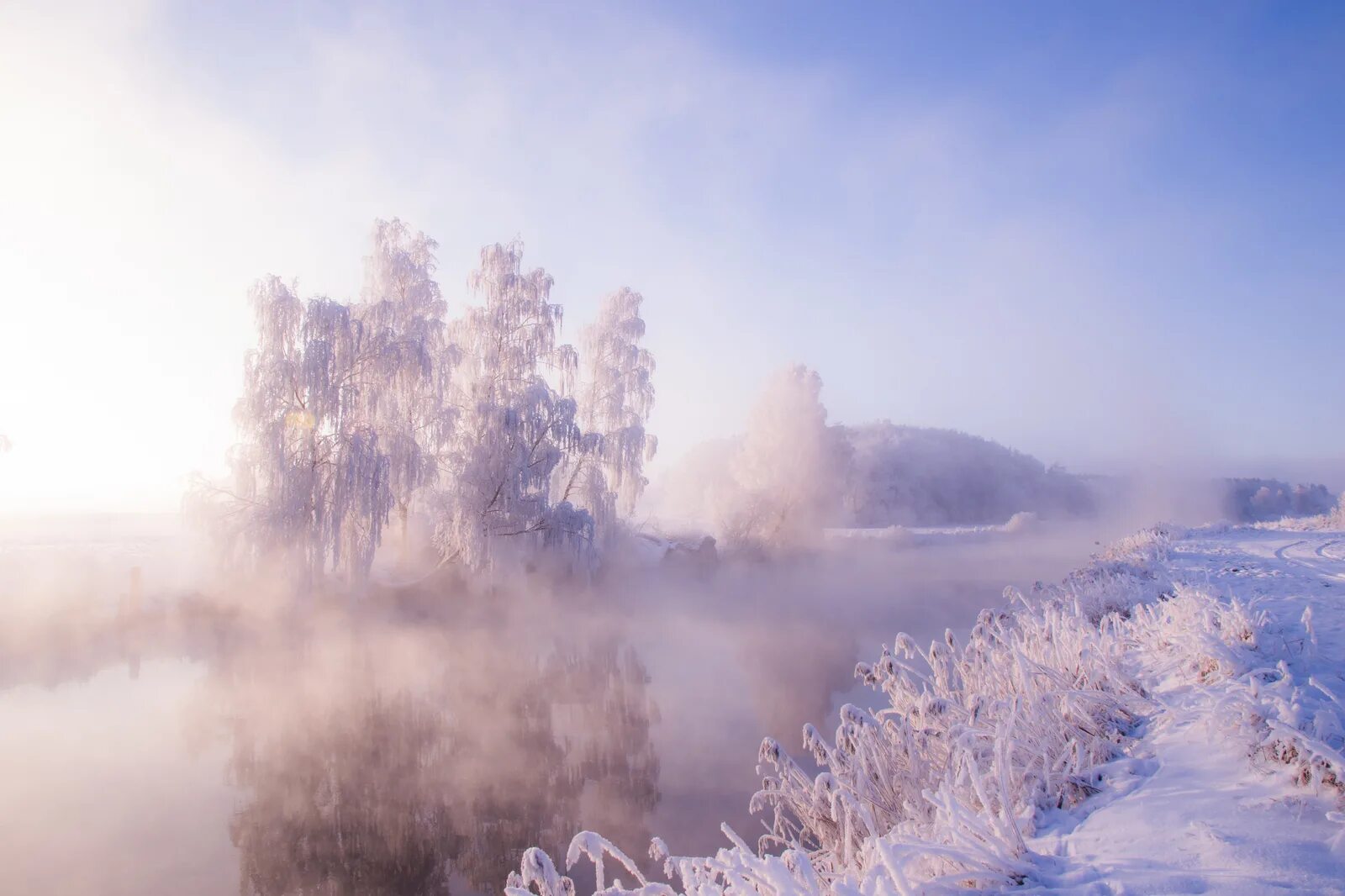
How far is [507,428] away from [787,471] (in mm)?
14327

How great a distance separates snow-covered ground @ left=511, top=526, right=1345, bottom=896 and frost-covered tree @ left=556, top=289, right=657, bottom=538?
45.0 ft

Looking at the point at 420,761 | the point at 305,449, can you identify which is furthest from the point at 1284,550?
the point at 305,449

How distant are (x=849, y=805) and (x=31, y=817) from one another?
23.5ft

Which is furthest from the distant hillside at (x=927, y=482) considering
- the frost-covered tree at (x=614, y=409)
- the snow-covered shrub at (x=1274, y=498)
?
the frost-covered tree at (x=614, y=409)

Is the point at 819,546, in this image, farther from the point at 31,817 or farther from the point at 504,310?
the point at 31,817

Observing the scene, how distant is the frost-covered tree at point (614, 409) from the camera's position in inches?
763

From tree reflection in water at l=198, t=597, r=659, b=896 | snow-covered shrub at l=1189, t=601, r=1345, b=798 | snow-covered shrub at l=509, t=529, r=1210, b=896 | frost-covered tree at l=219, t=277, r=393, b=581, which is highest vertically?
frost-covered tree at l=219, t=277, r=393, b=581

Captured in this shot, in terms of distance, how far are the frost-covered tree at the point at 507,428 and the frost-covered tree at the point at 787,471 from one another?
9.91 m

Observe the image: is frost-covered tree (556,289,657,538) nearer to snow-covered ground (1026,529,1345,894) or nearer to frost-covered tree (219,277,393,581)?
frost-covered tree (219,277,393,581)

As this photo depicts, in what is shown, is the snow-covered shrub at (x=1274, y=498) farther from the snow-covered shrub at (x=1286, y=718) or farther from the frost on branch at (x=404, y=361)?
the snow-covered shrub at (x=1286, y=718)

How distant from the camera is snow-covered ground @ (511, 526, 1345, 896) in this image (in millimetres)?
2176

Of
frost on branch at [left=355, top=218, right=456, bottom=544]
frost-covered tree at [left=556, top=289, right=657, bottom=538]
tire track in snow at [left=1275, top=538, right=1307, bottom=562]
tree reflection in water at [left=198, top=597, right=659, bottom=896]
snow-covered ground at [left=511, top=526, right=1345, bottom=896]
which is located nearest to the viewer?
snow-covered ground at [left=511, top=526, right=1345, bottom=896]

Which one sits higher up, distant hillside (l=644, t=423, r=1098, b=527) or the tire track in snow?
distant hillside (l=644, t=423, r=1098, b=527)

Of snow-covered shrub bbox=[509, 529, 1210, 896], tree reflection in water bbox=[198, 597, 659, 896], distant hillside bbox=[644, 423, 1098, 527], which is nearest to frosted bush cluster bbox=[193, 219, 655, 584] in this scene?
tree reflection in water bbox=[198, 597, 659, 896]
